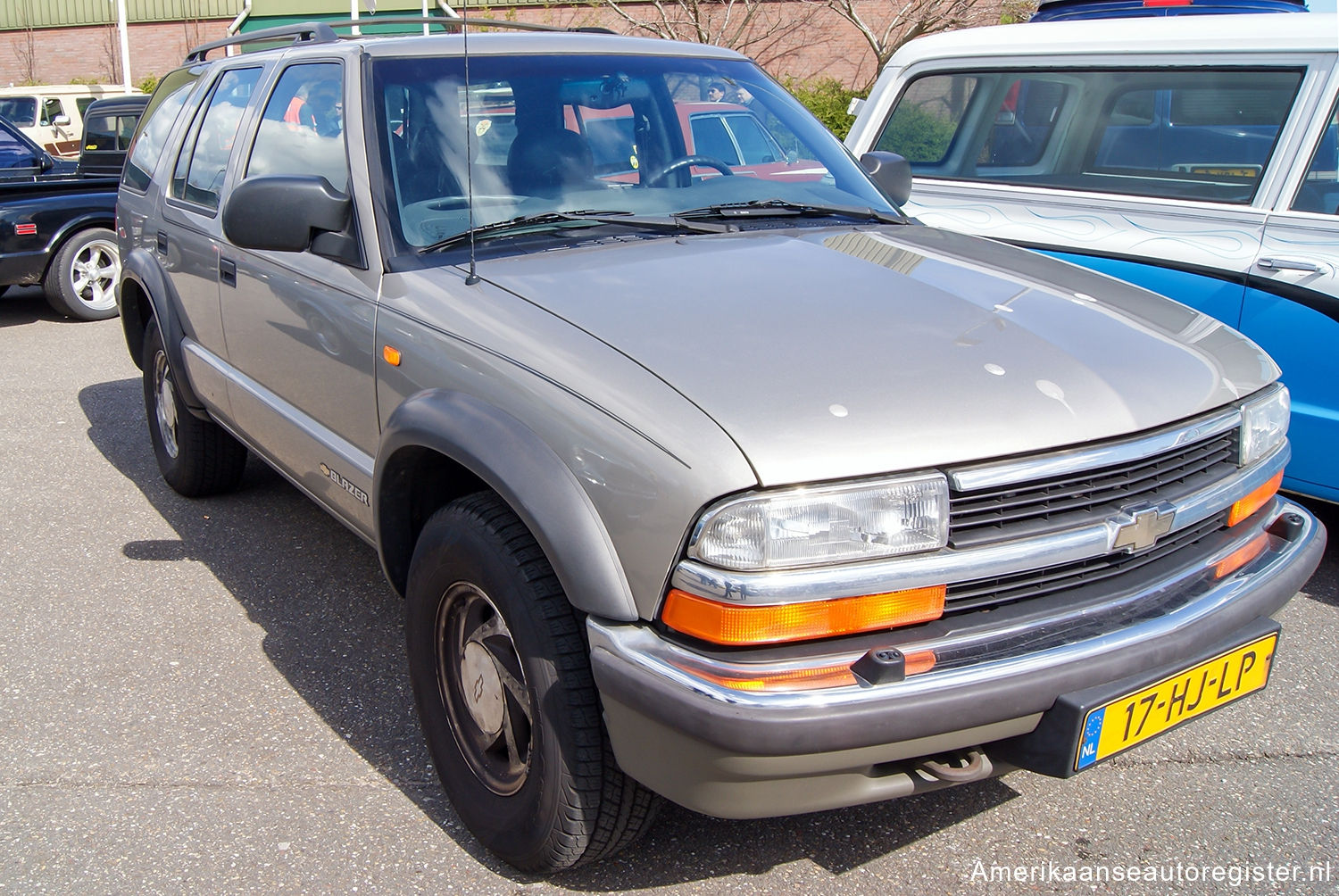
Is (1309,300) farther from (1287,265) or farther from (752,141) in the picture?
(752,141)

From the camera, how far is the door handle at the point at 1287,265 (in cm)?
360

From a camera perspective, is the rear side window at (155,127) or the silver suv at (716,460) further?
→ the rear side window at (155,127)

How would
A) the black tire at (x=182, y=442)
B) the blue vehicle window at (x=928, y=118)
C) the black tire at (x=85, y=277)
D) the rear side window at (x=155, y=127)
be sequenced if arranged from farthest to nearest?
1. the black tire at (x=85, y=277)
2. the blue vehicle window at (x=928, y=118)
3. the rear side window at (x=155, y=127)
4. the black tire at (x=182, y=442)

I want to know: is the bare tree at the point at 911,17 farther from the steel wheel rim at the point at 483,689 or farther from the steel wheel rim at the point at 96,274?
the steel wheel rim at the point at 483,689

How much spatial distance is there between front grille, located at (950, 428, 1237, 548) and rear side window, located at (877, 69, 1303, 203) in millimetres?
2135

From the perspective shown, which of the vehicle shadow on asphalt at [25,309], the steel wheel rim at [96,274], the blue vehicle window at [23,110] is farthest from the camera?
the blue vehicle window at [23,110]

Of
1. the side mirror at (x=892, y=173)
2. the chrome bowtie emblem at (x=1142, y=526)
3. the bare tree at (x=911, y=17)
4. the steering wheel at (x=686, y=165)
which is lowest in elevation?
the chrome bowtie emblem at (x=1142, y=526)

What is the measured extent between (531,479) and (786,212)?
1.39m

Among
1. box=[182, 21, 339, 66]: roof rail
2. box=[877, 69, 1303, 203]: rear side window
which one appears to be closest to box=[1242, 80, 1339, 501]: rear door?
box=[877, 69, 1303, 203]: rear side window

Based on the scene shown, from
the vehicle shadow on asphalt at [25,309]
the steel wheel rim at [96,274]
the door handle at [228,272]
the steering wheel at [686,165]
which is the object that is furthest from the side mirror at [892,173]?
the vehicle shadow on asphalt at [25,309]

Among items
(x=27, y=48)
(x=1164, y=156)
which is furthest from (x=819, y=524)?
(x=27, y=48)

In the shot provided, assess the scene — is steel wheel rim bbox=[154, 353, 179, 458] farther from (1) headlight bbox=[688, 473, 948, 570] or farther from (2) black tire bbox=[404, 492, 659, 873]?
(1) headlight bbox=[688, 473, 948, 570]

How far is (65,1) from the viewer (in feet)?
101

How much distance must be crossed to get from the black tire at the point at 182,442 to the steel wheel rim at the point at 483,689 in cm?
225
